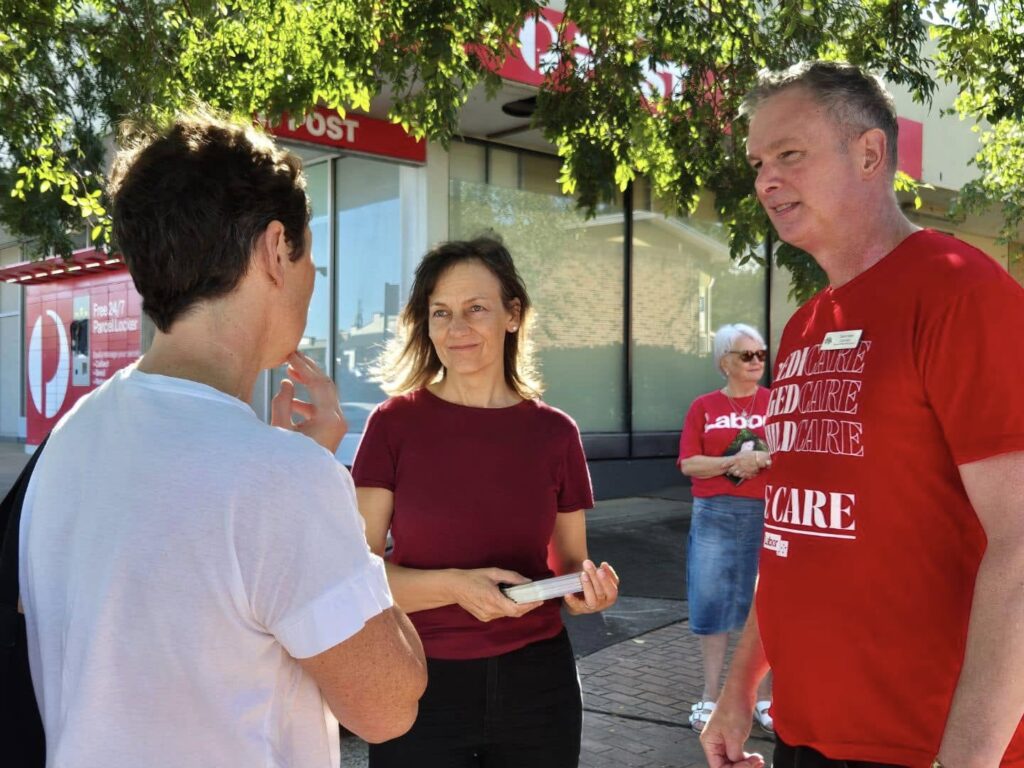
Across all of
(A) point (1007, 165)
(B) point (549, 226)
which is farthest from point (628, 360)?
(A) point (1007, 165)

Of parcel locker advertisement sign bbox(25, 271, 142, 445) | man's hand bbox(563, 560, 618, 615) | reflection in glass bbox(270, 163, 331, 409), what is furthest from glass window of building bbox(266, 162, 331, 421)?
man's hand bbox(563, 560, 618, 615)

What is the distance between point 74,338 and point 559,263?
10.0 m

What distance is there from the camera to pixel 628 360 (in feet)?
44.8

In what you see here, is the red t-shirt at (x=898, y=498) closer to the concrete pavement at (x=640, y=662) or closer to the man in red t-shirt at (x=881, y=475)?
the man in red t-shirt at (x=881, y=475)

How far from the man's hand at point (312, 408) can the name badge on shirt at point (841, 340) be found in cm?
92

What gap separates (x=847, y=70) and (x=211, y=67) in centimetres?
433

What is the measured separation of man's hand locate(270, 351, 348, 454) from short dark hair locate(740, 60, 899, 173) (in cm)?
113

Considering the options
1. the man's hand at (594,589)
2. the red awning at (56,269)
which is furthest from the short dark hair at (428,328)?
the red awning at (56,269)

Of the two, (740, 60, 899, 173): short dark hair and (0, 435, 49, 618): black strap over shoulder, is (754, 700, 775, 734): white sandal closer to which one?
(740, 60, 899, 173): short dark hair

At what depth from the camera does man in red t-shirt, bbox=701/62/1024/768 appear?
58.9 inches

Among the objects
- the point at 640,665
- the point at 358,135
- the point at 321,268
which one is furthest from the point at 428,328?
the point at 321,268

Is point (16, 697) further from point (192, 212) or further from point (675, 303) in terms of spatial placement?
point (675, 303)

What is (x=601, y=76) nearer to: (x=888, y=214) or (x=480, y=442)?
(x=480, y=442)

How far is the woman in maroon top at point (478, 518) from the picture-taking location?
2.45 m
